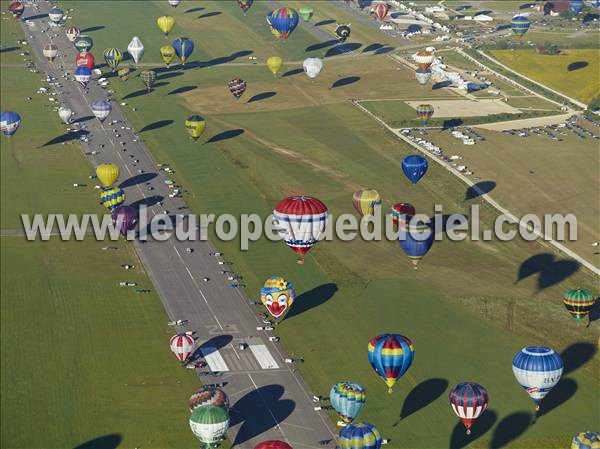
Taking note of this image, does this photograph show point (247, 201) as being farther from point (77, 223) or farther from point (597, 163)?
point (597, 163)

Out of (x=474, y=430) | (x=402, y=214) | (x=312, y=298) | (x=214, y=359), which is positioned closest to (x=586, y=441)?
(x=474, y=430)

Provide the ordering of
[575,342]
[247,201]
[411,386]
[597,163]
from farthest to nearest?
[597,163] < [247,201] < [575,342] < [411,386]

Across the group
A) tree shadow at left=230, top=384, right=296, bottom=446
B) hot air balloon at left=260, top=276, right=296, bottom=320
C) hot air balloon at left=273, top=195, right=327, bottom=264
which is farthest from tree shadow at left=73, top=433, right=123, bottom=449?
hot air balloon at left=273, top=195, right=327, bottom=264

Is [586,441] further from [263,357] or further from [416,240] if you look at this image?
[416,240]

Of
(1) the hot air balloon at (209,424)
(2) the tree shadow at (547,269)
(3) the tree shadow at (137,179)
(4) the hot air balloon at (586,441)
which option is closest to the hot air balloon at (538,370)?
(4) the hot air balloon at (586,441)

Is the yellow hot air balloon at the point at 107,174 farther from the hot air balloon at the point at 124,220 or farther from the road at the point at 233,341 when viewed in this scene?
the hot air balloon at the point at 124,220

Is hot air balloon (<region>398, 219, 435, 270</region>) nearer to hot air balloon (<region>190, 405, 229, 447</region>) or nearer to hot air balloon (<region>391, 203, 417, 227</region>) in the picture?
hot air balloon (<region>391, 203, 417, 227</region>)

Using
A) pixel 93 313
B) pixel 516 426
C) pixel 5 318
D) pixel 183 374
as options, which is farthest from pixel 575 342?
pixel 5 318
